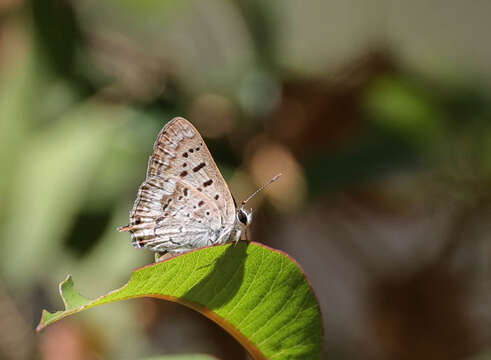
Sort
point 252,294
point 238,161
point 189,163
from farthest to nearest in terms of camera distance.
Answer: point 238,161 < point 189,163 < point 252,294

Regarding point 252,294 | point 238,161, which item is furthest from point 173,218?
point 238,161

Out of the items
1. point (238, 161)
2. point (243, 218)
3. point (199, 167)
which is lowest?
point (238, 161)

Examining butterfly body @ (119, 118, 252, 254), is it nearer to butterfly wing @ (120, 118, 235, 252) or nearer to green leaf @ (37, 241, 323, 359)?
butterfly wing @ (120, 118, 235, 252)

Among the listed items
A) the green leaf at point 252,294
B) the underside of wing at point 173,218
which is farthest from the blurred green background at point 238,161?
the green leaf at point 252,294

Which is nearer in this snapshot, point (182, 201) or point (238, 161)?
point (182, 201)

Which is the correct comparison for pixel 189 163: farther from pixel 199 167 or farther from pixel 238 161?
pixel 238 161

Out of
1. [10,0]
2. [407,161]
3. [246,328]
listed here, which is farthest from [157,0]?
[246,328]
